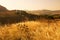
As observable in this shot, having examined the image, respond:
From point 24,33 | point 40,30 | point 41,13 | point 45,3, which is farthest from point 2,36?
point 45,3

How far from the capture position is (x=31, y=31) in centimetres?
238

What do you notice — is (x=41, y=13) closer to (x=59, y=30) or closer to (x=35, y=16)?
(x=35, y=16)

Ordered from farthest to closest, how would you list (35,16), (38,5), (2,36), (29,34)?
(38,5) < (35,16) < (29,34) < (2,36)

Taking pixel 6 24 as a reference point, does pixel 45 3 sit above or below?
above

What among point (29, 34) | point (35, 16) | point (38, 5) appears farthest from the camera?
point (38, 5)

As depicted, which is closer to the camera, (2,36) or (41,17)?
(2,36)

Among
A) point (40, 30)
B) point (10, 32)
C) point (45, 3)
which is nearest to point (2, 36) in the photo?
point (10, 32)

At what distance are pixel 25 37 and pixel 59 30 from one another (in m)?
0.55

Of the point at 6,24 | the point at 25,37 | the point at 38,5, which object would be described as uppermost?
the point at 38,5

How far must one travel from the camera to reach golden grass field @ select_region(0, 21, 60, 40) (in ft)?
7.37

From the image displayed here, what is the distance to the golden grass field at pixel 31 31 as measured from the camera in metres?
2.25

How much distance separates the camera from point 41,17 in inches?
101

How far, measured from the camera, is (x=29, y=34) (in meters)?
2.34

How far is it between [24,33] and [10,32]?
7.2 inches
